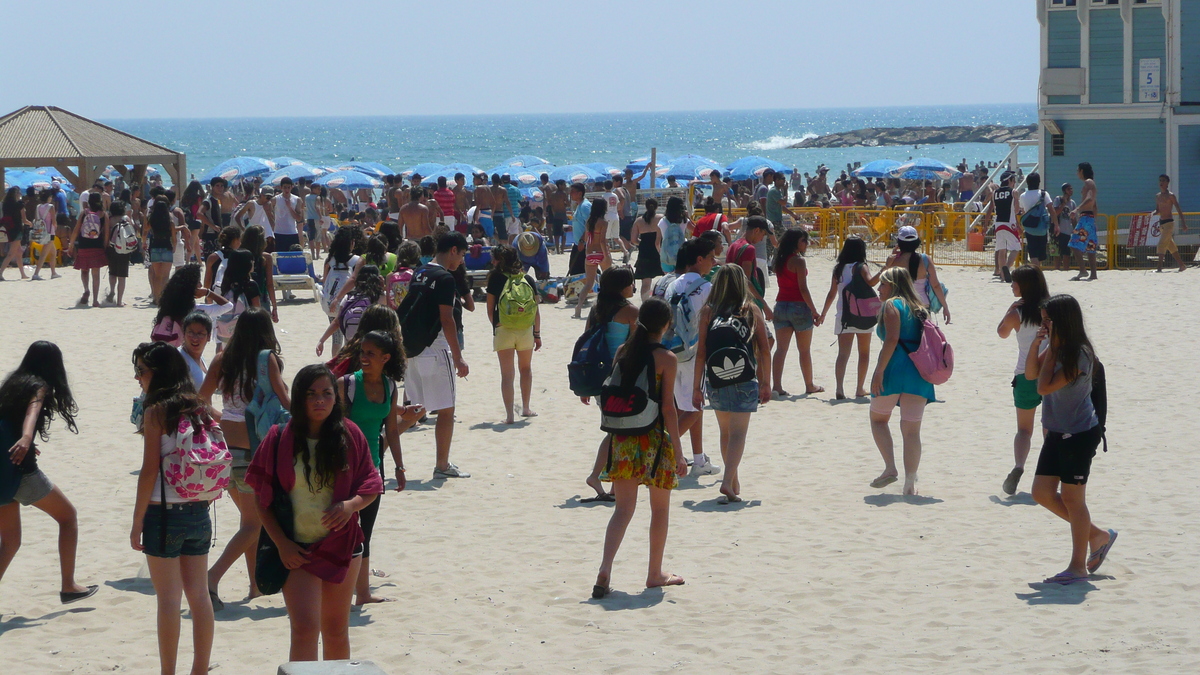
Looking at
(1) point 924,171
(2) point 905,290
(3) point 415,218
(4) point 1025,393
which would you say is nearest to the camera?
(4) point 1025,393

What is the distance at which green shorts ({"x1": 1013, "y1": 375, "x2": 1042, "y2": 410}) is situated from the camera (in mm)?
7023

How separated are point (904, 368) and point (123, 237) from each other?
1135cm

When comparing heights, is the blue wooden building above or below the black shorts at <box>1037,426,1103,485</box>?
above

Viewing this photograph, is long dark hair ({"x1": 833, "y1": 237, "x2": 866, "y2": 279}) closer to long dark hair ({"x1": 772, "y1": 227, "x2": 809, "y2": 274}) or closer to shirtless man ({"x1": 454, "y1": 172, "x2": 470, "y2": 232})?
long dark hair ({"x1": 772, "y1": 227, "x2": 809, "y2": 274})

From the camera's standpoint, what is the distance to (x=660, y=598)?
5.81 metres

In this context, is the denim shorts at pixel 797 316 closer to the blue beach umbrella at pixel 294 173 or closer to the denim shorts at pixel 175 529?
the denim shorts at pixel 175 529

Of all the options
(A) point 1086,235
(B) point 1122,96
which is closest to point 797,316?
(A) point 1086,235

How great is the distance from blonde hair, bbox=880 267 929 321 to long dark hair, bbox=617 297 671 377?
2.15m

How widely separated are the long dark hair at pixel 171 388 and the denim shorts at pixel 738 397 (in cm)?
314

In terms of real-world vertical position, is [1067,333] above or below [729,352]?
above

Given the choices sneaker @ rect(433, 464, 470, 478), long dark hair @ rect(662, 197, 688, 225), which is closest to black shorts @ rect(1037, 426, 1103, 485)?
sneaker @ rect(433, 464, 470, 478)

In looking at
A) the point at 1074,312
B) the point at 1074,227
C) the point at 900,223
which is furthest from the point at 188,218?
the point at 1074,312

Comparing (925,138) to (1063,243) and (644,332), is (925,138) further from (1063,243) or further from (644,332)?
(644,332)

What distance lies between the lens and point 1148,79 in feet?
70.0
